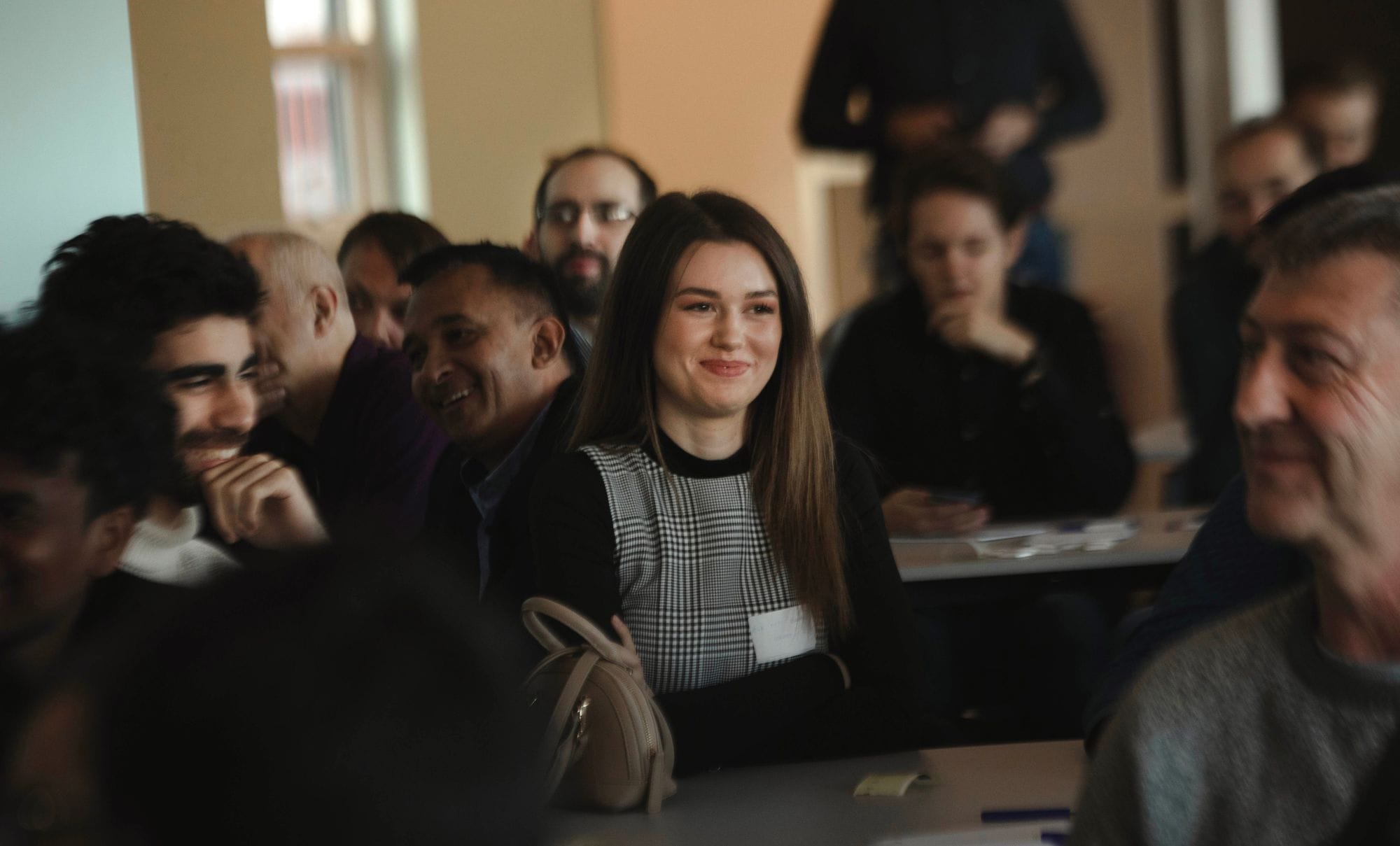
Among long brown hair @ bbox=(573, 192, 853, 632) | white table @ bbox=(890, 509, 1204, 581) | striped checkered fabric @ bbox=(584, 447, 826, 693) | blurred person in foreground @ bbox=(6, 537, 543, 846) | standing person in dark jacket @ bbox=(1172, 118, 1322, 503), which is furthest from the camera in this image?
standing person in dark jacket @ bbox=(1172, 118, 1322, 503)

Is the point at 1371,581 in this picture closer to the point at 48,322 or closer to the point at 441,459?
the point at 48,322

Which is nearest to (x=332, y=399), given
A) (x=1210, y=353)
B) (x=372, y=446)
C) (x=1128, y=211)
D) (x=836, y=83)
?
(x=372, y=446)

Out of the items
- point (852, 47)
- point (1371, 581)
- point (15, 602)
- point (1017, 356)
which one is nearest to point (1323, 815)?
point (1371, 581)

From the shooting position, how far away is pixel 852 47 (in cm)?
456

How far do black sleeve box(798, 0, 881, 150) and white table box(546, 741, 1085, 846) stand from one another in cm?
298

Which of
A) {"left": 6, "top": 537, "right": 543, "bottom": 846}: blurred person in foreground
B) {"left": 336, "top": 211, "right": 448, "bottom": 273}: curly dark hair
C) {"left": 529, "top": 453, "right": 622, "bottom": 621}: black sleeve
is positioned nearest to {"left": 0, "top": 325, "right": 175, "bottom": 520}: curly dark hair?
{"left": 529, "top": 453, "right": 622, "bottom": 621}: black sleeve

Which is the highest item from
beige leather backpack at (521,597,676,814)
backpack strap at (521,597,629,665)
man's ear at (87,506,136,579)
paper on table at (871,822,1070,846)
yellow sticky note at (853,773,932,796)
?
man's ear at (87,506,136,579)

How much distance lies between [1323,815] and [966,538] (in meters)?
2.11

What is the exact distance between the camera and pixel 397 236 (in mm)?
3891

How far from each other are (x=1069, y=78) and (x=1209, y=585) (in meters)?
3.29

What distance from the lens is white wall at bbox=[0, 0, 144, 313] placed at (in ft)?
6.98

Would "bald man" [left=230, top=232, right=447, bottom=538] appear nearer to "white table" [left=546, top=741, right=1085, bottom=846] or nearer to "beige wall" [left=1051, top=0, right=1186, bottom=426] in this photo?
"white table" [left=546, top=741, right=1085, bottom=846]

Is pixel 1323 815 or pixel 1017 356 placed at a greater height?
pixel 1017 356

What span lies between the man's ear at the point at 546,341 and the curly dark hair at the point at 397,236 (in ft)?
3.60
